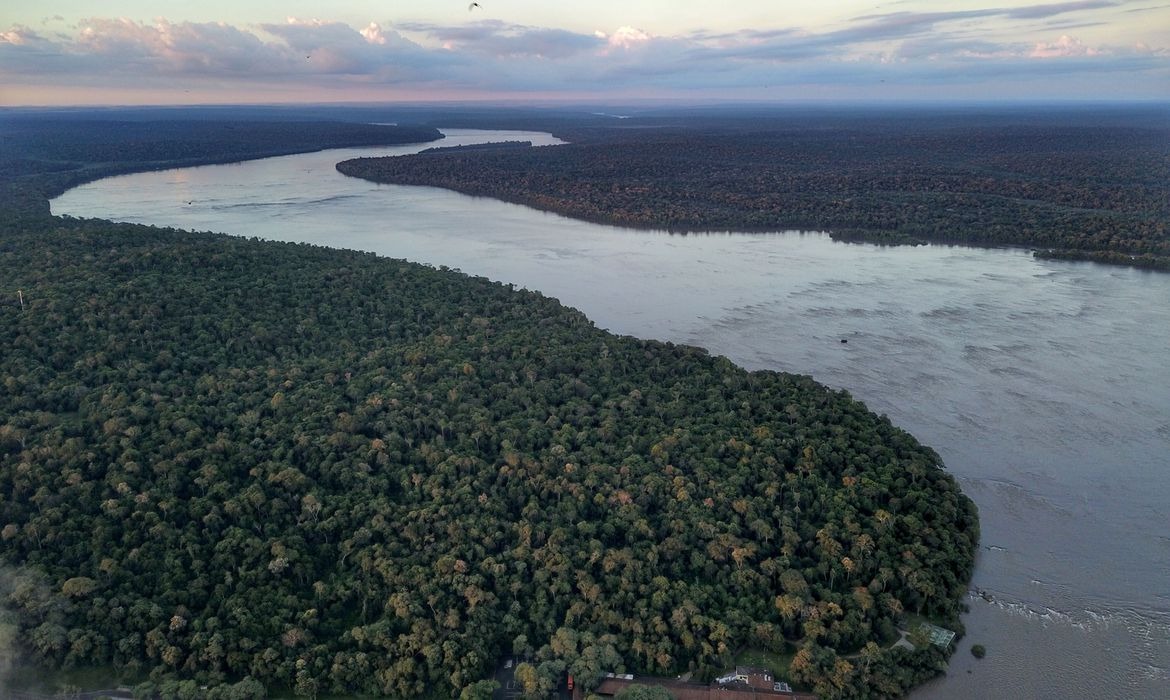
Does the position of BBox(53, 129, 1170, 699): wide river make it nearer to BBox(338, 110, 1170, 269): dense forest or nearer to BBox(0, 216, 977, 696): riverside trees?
BBox(0, 216, 977, 696): riverside trees

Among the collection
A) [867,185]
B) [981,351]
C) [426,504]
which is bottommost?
[426,504]

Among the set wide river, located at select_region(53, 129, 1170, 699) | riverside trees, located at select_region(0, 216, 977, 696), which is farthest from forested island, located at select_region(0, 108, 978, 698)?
wide river, located at select_region(53, 129, 1170, 699)

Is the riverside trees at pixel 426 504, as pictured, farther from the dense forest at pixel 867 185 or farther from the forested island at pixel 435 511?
the dense forest at pixel 867 185

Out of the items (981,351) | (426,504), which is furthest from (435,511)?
(981,351)

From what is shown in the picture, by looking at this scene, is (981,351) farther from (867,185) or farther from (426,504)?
(867,185)

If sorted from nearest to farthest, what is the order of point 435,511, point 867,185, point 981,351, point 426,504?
point 435,511 < point 426,504 < point 981,351 < point 867,185

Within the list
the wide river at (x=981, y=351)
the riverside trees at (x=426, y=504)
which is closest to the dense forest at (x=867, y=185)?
the wide river at (x=981, y=351)
